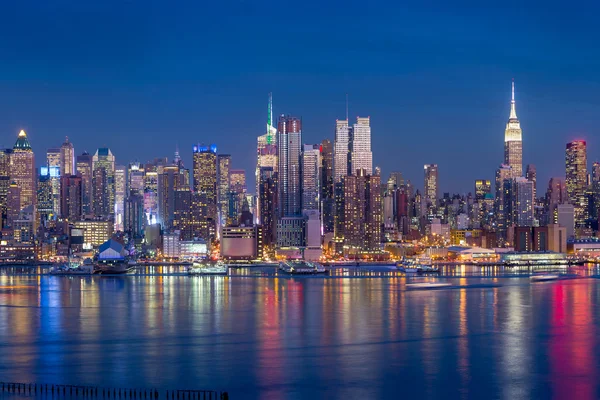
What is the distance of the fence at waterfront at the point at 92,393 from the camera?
2594 centimetres

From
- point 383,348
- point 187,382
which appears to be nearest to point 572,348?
point 383,348

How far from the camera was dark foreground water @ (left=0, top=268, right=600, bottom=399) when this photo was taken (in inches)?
1136

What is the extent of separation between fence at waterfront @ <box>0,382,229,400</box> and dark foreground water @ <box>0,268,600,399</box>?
4.27 feet

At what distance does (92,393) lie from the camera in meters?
26.5

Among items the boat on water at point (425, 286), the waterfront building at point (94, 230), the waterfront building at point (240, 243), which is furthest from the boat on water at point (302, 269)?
the waterfront building at point (94, 230)

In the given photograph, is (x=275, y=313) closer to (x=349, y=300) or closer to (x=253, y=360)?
(x=349, y=300)

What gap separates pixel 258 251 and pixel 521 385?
5862 inches

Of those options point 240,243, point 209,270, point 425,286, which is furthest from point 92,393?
point 240,243

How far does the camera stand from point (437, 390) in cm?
2784

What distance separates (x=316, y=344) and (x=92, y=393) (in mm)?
12406

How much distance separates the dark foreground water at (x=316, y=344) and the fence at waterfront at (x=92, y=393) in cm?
130

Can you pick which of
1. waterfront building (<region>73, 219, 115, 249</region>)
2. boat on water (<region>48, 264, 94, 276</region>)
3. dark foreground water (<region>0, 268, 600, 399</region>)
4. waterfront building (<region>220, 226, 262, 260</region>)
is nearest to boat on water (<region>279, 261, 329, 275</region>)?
boat on water (<region>48, 264, 94, 276</region>)

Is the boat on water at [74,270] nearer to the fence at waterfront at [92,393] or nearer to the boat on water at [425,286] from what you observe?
the boat on water at [425,286]

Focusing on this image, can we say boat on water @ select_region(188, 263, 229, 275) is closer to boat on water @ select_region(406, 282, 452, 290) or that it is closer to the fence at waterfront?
boat on water @ select_region(406, 282, 452, 290)
